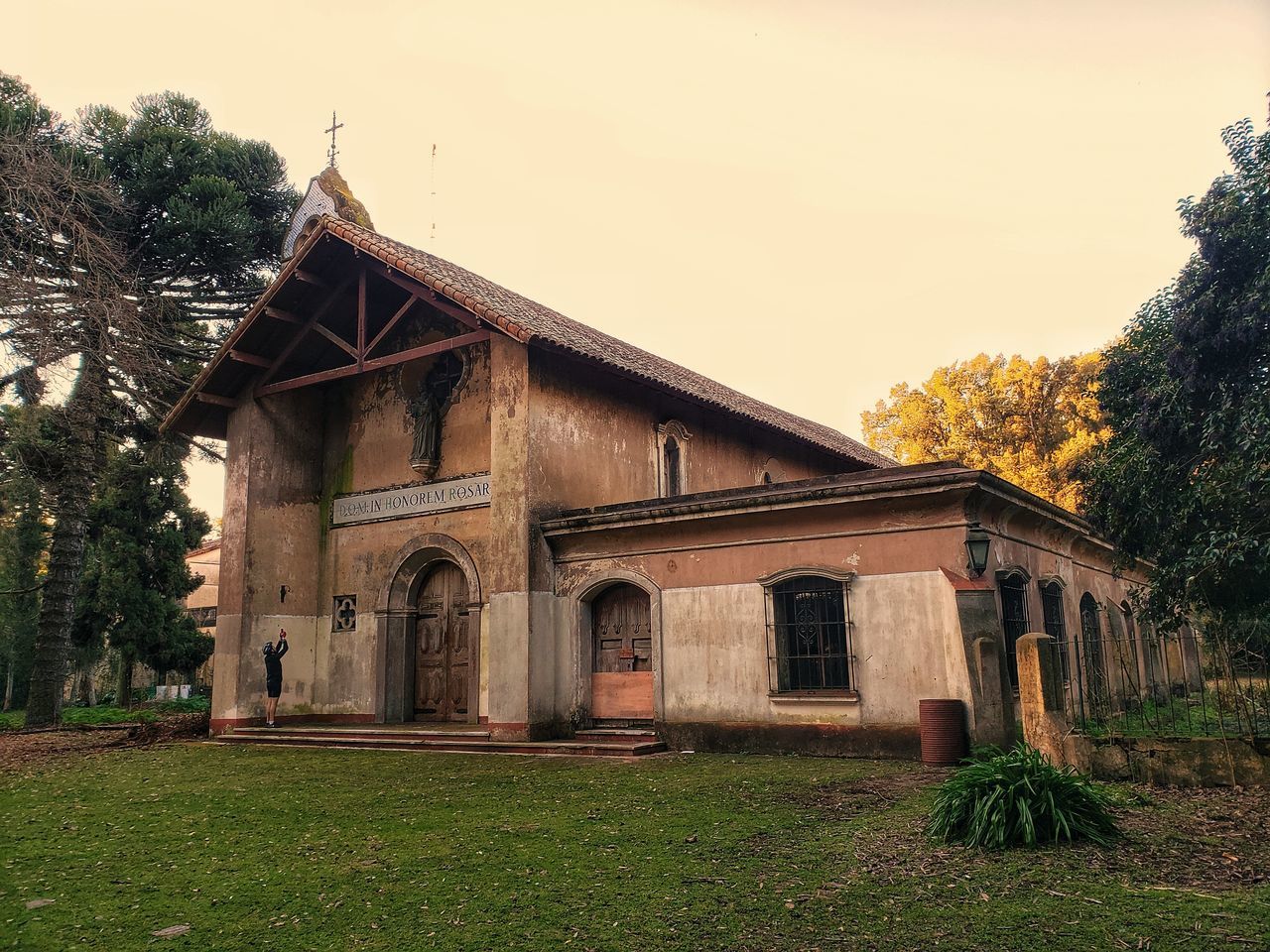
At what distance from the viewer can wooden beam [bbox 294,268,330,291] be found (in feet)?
54.7

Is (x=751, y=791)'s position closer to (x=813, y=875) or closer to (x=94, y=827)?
(x=813, y=875)

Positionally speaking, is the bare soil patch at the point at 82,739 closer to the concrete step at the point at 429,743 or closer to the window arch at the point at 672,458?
the concrete step at the point at 429,743

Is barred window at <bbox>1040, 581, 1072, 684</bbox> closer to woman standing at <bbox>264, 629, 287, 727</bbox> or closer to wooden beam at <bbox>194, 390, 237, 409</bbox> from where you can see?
woman standing at <bbox>264, 629, 287, 727</bbox>

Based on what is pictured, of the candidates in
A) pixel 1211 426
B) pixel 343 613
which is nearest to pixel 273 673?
pixel 343 613

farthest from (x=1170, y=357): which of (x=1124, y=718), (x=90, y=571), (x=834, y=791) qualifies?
(x=90, y=571)

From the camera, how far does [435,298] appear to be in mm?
15203

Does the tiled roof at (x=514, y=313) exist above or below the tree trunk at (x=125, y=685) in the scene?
above

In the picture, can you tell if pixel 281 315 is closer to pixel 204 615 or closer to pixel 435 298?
pixel 435 298

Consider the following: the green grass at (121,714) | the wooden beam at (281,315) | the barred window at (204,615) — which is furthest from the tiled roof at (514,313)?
the barred window at (204,615)

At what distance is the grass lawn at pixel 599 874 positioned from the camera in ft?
16.5

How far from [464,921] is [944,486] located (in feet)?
27.1

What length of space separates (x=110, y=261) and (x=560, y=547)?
9568 millimetres

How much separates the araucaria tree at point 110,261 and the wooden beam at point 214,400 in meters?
0.81

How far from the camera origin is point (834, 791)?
9141 millimetres
